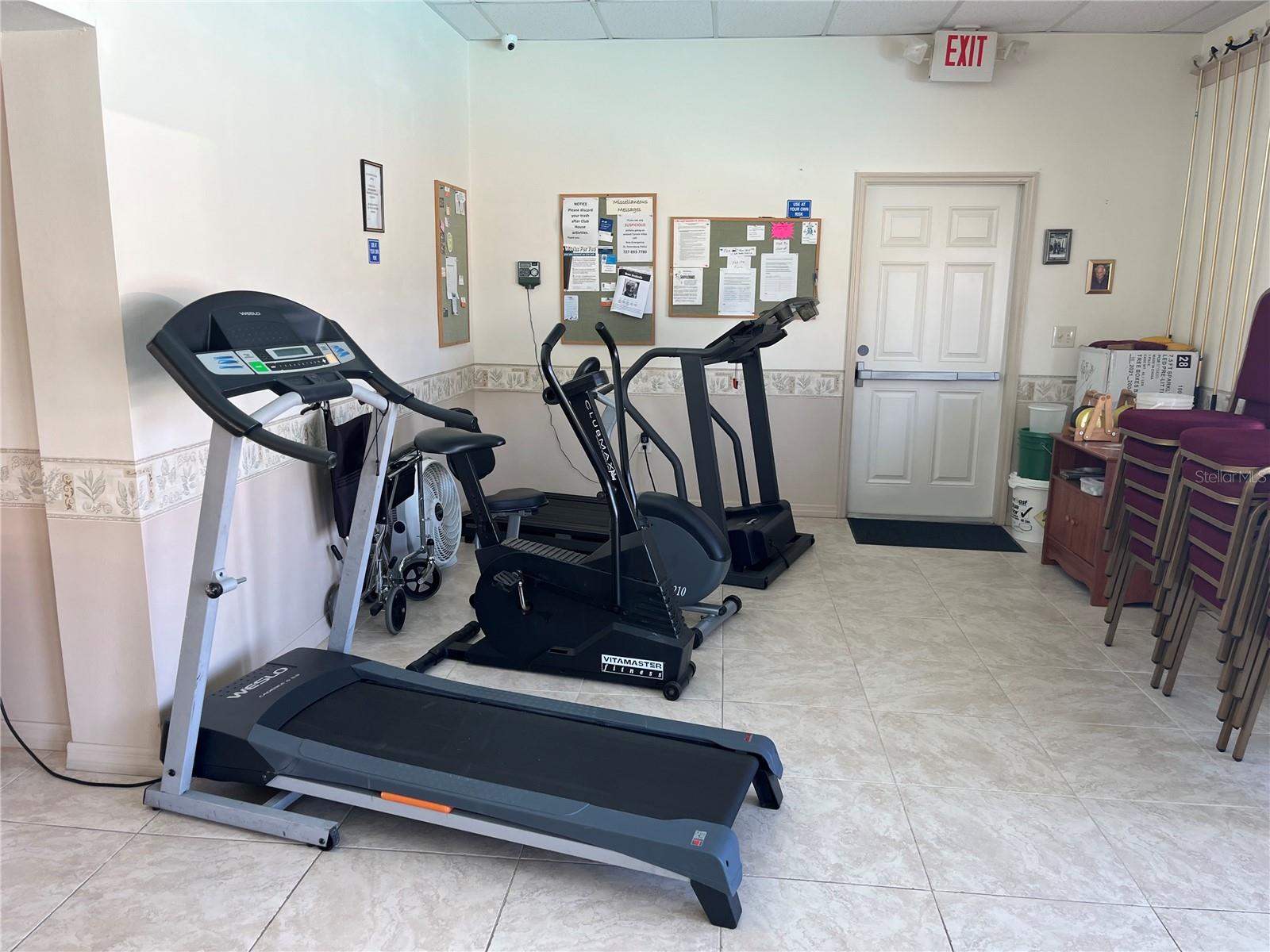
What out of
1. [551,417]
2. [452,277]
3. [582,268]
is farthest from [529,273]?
[551,417]

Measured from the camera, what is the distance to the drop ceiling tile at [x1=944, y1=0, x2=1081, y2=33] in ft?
15.3

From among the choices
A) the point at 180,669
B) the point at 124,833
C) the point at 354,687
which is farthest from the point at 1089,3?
the point at 124,833

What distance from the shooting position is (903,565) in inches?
193

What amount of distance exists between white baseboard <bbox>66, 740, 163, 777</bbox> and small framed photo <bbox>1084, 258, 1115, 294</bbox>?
5385mm

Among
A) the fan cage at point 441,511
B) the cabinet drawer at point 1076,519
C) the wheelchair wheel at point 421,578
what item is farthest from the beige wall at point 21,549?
the cabinet drawer at point 1076,519

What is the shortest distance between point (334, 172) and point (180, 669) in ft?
7.47

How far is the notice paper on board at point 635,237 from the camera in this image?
5570mm

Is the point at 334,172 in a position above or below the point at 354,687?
above

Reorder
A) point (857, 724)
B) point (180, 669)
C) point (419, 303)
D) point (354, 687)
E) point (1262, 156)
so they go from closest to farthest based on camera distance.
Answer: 1. point (180, 669)
2. point (354, 687)
3. point (857, 724)
4. point (1262, 156)
5. point (419, 303)

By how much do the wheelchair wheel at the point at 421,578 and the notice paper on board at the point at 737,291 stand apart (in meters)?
2.52

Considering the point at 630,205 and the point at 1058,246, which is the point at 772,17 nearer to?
the point at 630,205

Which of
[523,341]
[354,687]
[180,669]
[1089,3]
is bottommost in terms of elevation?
[354,687]

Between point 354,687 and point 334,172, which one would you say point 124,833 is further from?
point 334,172

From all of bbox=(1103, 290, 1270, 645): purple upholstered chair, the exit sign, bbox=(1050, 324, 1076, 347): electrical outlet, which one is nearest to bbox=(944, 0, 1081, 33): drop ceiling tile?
the exit sign
